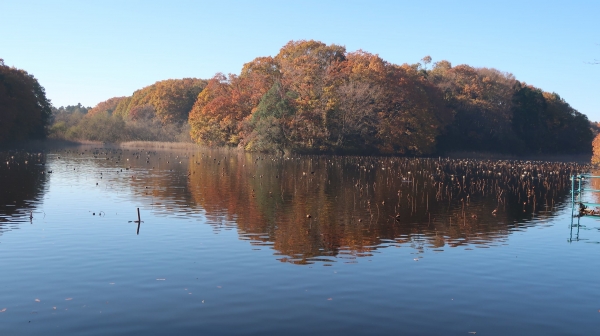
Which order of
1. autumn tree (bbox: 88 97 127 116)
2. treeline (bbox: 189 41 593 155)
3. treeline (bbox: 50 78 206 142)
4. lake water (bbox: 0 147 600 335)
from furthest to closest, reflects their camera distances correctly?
autumn tree (bbox: 88 97 127 116), treeline (bbox: 50 78 206 142), treeline (bbox: 189 41 593 155), lake water (bbox: 0 147 600 335)

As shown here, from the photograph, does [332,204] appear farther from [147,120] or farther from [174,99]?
[174,99]

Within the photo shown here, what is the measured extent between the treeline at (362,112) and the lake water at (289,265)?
46748 mm

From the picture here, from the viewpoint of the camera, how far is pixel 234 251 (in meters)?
16.2

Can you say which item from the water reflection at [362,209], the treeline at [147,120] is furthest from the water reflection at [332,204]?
the treeline at [147,120]

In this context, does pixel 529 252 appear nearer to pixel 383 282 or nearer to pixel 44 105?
pixel 383 282

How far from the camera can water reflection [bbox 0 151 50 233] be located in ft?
69.2

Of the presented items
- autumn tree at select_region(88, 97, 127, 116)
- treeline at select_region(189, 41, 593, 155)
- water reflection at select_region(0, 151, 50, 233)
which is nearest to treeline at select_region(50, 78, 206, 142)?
treeline at select_region(189, 41, 593, 155)

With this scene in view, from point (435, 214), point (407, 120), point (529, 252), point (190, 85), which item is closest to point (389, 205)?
point (435, 214)

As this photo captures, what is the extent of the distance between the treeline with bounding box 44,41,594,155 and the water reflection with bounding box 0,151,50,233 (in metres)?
37.0

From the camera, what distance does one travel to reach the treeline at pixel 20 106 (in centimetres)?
7412

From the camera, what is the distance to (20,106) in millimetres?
79000

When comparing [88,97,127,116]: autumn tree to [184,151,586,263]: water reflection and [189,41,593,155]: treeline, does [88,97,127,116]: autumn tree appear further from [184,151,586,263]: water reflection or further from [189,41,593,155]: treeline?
[184,151,586,263]: water reflection

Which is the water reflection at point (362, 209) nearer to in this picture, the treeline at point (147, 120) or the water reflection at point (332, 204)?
the water reflection at point (332, 204)

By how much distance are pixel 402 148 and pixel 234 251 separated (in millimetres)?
67799
